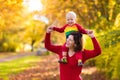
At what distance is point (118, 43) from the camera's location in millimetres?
12781

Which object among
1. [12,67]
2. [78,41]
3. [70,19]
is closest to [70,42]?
[78,41]

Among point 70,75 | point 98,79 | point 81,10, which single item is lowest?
→ point 98,79

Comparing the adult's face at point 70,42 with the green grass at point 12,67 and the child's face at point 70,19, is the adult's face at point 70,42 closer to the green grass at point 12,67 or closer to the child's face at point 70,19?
the child's face at point 70,19

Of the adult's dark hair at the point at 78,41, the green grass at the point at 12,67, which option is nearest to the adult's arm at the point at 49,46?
the adult's dark hair at the point at 78,41

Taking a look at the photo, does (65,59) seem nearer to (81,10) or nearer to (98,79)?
(98,79)

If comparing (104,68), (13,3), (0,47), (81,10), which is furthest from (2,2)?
(0,47)

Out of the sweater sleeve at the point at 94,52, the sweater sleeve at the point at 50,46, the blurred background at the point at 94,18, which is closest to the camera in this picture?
the sweater sleeve at the point at 94,52

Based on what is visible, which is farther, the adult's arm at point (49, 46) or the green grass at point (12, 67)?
the green grass at point (12, 67)

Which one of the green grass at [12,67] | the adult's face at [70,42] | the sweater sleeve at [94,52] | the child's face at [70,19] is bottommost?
the green grass at [12,67]

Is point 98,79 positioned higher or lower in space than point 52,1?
lower

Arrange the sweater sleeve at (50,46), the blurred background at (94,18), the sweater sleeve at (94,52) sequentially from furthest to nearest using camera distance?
the blurred background at (94,18) < the sweater sleeve at (50,46) < the sweater sleeve at (94,52)

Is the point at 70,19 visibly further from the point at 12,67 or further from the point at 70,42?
the point at 12,67

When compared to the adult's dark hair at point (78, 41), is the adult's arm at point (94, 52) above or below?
below

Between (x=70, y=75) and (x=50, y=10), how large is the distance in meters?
19.4
